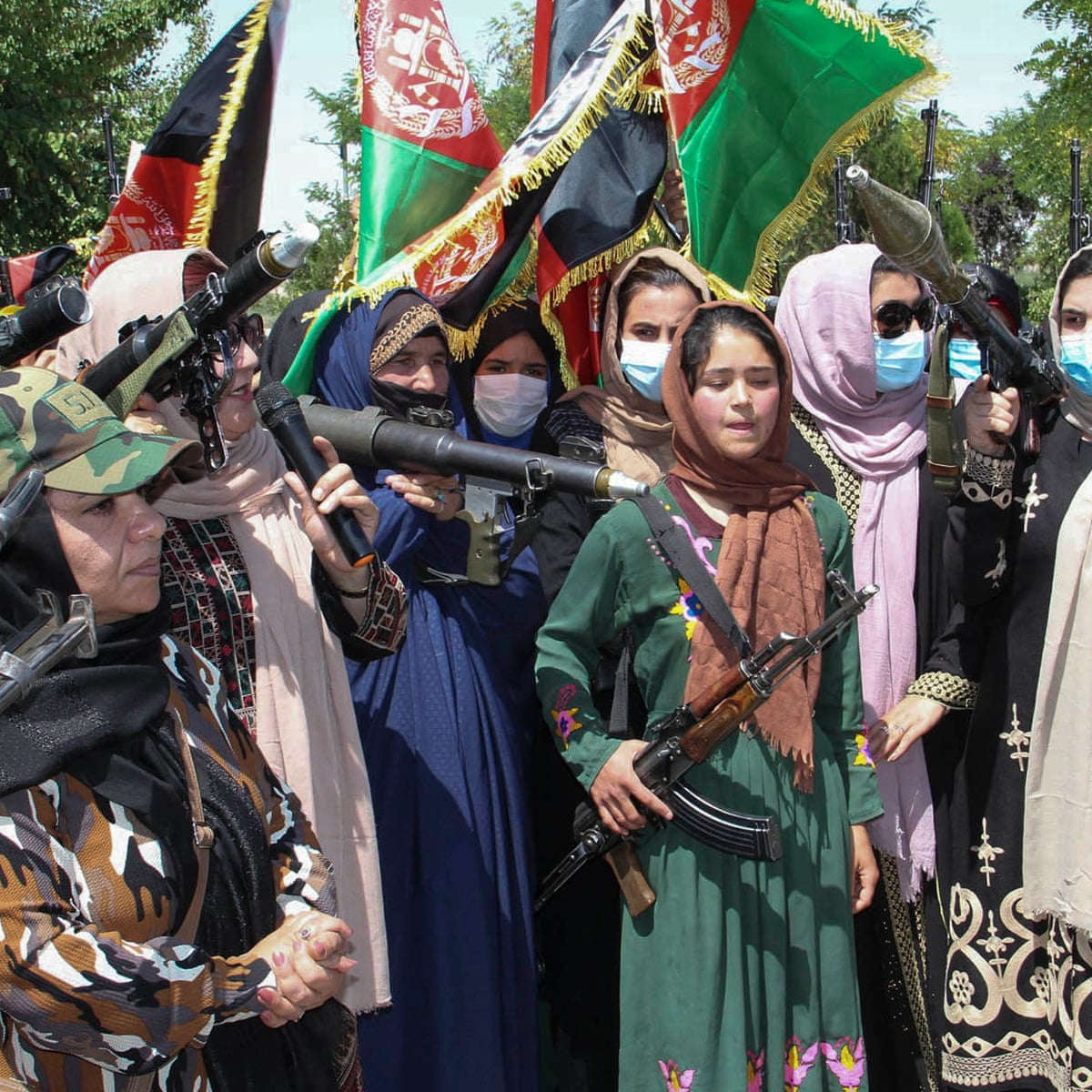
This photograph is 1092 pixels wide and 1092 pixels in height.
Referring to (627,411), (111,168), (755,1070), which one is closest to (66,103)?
(111,168)

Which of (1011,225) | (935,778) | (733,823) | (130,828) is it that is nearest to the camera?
(130,828)

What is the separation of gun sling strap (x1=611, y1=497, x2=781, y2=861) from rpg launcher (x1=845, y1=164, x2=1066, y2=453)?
30.1 inches

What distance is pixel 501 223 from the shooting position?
370 cm

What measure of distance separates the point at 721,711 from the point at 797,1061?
0.79 m

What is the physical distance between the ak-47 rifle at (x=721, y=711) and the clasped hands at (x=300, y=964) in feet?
3.43

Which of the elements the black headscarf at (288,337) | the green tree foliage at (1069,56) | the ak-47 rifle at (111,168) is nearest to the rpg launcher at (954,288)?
the black headscarf at (288,337)

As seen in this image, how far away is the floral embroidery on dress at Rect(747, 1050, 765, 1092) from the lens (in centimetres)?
285

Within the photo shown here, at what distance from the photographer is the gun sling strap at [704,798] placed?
2.87 meters

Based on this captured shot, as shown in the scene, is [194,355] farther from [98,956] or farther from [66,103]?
[66,103]

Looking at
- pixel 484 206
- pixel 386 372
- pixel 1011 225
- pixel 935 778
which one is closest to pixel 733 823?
pixel 935 778

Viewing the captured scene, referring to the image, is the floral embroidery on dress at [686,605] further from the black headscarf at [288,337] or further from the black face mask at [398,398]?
the black headscarf at [288,337]

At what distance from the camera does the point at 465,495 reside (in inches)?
120

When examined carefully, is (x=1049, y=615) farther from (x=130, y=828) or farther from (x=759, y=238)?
(x=130, y=828)

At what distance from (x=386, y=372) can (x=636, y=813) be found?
122 centimetres
